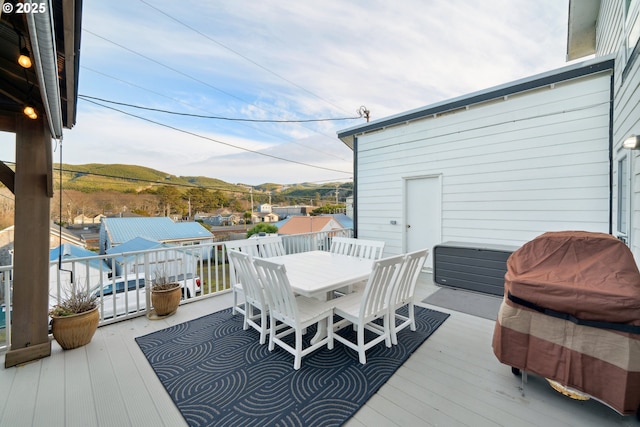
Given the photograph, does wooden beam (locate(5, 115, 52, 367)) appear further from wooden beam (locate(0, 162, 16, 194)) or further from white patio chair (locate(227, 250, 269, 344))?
white patio chair (locate(227, 250, 269, 344))

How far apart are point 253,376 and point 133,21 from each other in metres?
7.93

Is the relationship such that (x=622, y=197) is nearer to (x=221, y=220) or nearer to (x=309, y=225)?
(x=309, y=225)

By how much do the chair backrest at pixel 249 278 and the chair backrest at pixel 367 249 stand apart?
1.69 m

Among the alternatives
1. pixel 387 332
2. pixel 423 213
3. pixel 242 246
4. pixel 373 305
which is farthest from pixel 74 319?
pixel 423 213

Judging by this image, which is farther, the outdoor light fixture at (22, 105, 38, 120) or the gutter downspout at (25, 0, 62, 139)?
the outdoor light fixture at (22, 105, 38, 120)

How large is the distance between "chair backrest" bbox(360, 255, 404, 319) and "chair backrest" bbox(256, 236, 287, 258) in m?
2.02

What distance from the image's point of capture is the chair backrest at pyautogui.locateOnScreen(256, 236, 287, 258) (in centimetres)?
378

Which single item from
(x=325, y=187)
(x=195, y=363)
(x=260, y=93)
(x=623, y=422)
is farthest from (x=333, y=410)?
(x=325, y=187)

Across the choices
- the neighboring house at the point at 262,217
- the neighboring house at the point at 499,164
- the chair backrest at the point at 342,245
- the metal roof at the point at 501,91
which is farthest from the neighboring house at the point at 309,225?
the chair backrest at the point at 342,245

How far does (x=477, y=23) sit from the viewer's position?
4.70 metres

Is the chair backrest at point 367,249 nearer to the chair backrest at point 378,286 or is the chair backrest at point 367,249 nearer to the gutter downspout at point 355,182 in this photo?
the chair backrest at point 378,286

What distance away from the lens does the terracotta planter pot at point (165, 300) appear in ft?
10.2

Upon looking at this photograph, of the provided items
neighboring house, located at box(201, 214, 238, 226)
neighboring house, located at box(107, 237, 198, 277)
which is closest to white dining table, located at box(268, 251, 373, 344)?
neighboring house, located at box(107, 237, 198, 277)

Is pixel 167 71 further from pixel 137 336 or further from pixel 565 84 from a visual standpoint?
pixel 565 84
